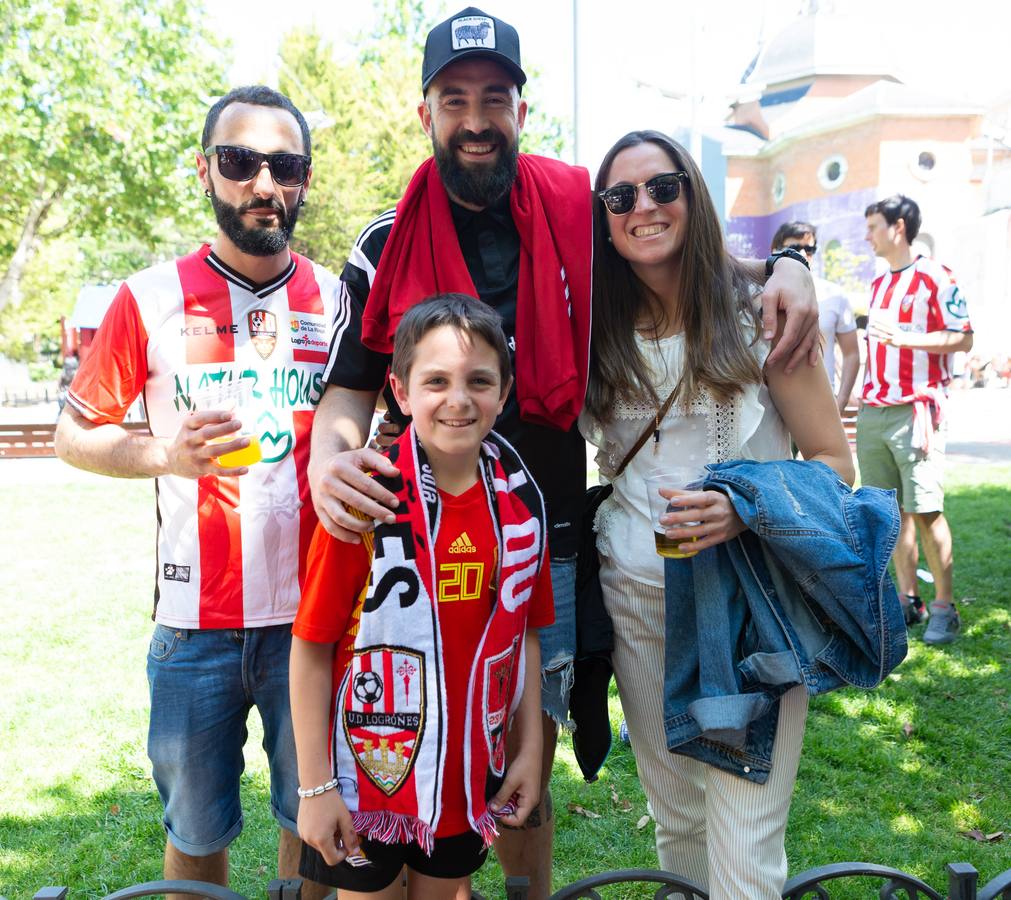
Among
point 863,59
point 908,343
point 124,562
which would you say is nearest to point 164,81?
point 124,562

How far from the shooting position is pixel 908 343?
5543 millimetres

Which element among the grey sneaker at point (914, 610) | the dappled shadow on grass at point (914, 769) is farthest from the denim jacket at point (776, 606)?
the grey sneaker at point (914, 610)

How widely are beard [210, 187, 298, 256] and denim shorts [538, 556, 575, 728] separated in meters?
1.21

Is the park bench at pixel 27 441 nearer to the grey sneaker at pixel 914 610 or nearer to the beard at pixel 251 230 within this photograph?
the grey sneaker at pixel 914 610

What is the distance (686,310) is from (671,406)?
26cm

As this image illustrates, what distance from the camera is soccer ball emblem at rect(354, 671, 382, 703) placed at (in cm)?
192

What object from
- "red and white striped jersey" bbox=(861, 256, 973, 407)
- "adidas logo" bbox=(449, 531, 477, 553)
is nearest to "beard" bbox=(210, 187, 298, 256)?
"adidas logo" bbox=(449, 531, 477, 553)

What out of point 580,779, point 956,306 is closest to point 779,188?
point 956,306

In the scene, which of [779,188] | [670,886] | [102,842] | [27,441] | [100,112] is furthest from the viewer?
[779,188]

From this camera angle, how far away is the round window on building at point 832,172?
152ft

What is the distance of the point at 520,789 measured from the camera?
6.89ft

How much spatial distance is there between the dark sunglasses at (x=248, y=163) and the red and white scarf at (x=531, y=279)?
0.39m

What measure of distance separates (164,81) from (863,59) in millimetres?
53326

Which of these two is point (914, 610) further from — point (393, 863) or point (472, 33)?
point (472, 33)
